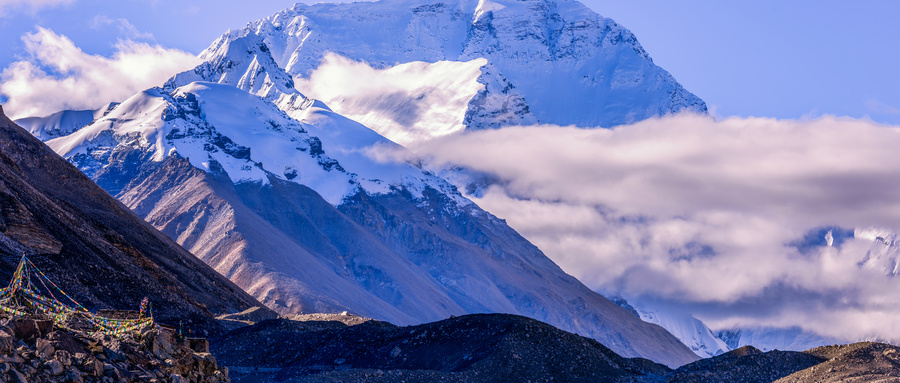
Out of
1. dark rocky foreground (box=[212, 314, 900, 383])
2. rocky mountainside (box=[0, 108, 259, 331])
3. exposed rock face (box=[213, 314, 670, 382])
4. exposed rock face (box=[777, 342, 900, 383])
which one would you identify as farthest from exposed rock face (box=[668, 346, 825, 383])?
rocky mountainside (box=[0, 108, 259, 331])

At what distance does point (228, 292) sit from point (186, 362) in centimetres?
9113

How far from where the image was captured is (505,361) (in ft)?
174

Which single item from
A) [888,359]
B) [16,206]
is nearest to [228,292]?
[16,206]

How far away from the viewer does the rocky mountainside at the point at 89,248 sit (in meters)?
77.6

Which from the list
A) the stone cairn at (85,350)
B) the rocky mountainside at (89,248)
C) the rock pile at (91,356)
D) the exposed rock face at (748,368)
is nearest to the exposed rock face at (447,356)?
the exposed rock face at (748,368)

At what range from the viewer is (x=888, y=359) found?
54781 millimetres

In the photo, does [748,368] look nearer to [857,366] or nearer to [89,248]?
[857,366]

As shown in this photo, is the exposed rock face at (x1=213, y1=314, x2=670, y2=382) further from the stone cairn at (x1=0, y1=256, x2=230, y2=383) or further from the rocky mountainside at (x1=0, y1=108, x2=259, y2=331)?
the rocky mountainside at (x1=0, y1=108, x2=259, y2=331)

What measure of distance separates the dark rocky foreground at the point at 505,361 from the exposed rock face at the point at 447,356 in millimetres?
52

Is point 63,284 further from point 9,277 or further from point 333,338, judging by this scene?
point 333,338

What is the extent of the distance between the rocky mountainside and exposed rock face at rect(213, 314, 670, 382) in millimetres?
16977

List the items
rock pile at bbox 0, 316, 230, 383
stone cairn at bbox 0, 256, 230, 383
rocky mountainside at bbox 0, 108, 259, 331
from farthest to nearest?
rocky mountainside at bbox 0, 108, 259, 331 → stone cairn at bbox 0, 256, 230, 383 → rock pile at bbox 0, 316, 230, 383

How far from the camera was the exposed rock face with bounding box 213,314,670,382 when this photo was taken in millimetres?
52031

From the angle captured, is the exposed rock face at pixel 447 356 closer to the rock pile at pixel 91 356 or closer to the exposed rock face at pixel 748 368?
the exposed rock face at pixel 748 368
